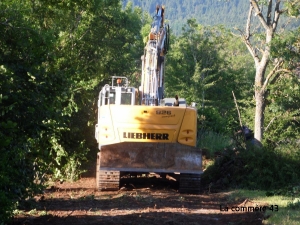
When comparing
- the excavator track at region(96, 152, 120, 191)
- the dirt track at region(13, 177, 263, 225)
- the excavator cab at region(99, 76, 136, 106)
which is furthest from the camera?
the excavator cab at region(99, 76, 136, 106)

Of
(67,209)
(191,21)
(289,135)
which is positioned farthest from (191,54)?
(67,209)

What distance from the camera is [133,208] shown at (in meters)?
13.9

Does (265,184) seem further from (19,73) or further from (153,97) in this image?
(19,73)

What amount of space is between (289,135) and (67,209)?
16.2 meters

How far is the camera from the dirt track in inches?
466

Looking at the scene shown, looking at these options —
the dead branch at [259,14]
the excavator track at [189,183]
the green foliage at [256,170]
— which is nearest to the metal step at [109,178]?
the excavator track at [189,183]

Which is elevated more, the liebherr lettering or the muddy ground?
the liebherr lettering

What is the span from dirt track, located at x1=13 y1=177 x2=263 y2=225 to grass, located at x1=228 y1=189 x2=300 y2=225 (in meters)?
0.29

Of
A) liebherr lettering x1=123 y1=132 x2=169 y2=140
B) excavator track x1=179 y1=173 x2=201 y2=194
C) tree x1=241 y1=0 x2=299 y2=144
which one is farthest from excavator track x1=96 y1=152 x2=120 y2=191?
tree x1=241 y1=0 x2=299 y2=144

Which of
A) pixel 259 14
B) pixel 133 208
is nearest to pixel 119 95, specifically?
pixel 133 208

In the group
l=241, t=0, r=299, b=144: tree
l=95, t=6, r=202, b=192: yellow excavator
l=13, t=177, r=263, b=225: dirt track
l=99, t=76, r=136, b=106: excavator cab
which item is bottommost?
l=13, t=177, r=263, b=225: dirt track

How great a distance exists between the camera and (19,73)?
10828 millimetres

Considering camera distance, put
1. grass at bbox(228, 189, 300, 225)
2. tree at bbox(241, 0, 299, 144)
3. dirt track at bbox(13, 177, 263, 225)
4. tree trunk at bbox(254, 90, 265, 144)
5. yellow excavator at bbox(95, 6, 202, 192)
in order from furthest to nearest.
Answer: tree trunk at bbox(254, 90, 265, 144) → tree at bbox(241, 0, 299, 144) → yellow excavator at bbox(95, 6, 202, 192) → dirt track at bbox(13, 177, 263, 225) → grass at bbox(228, 189, 300, 225)

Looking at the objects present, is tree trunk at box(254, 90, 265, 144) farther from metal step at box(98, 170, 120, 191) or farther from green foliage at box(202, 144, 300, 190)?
metal step at box(98, 170, 120, 191)
